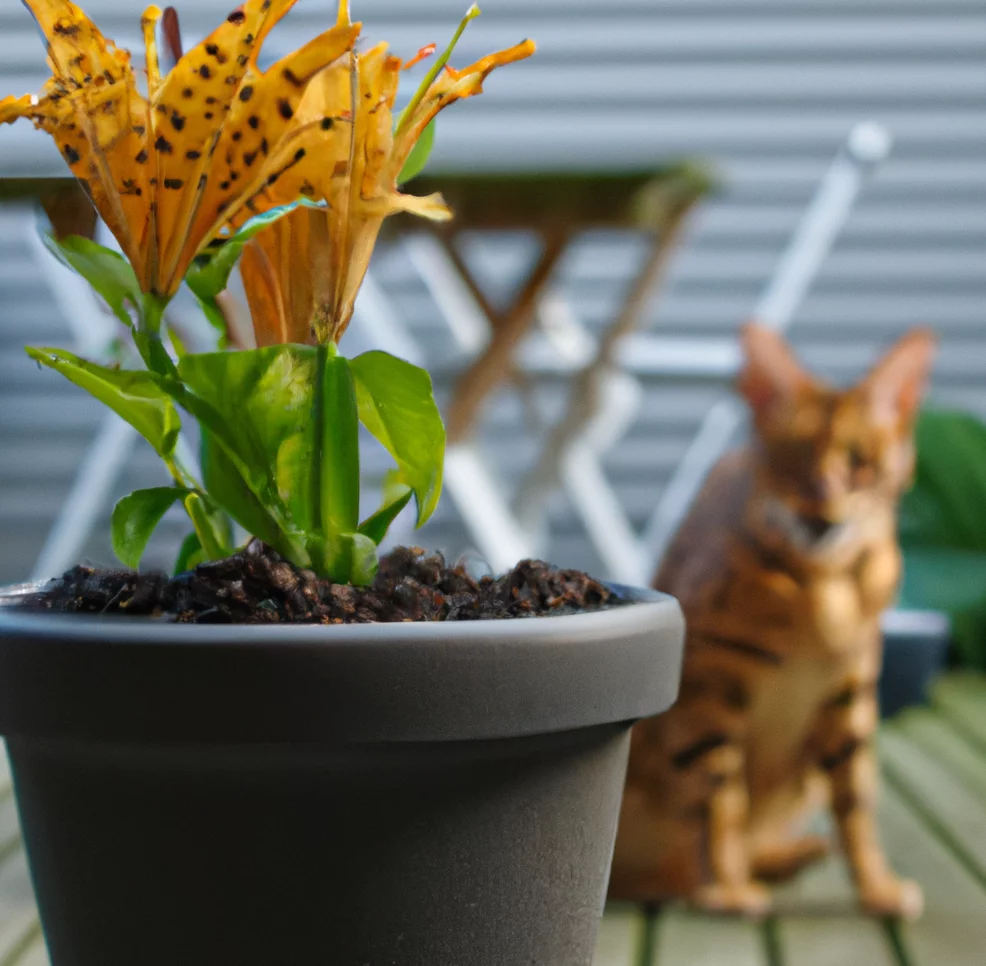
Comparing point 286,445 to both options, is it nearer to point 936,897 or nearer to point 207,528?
point 207,528

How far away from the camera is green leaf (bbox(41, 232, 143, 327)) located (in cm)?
63

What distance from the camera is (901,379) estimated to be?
1.20 m

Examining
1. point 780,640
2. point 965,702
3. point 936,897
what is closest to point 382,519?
point 780,640

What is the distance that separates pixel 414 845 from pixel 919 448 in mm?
2614

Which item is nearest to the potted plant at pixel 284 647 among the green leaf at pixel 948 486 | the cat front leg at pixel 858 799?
the cat front leg at pixel 858 799

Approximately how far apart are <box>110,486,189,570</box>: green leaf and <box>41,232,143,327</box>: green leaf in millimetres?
Result: 108

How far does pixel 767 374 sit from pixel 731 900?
55cm

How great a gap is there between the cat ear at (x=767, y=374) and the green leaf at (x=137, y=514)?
711 mm

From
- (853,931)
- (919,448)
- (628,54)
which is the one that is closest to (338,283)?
(853,931)

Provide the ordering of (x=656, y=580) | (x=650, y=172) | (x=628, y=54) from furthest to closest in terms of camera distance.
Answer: (x=628, y=54) → (x=650, y=172) → (x=656, y=580)

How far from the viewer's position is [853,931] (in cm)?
121

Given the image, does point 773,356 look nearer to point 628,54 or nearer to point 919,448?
point 919,448

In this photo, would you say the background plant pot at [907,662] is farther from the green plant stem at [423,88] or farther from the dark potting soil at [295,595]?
the green plant stem at [423,88]

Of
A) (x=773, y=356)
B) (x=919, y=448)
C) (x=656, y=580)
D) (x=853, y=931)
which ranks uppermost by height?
(x=773, y=356)
